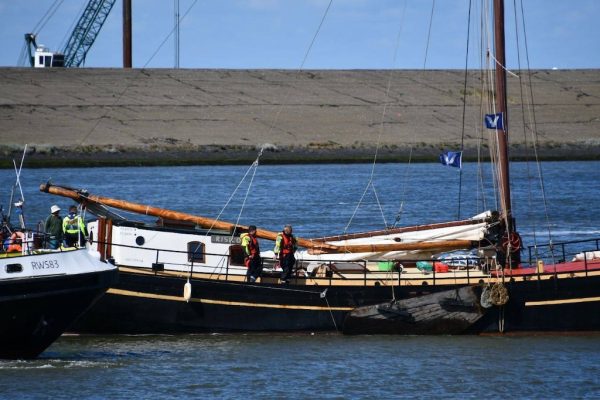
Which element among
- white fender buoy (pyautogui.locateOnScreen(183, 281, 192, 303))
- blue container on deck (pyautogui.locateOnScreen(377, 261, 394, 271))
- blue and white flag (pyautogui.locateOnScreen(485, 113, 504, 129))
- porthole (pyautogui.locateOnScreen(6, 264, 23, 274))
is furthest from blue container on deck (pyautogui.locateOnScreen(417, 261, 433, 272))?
porthole (pyautogui.locateOnScreen(6, 264, 23, 274))

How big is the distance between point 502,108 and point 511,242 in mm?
3151

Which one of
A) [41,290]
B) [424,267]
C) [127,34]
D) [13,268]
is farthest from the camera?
[127,34]

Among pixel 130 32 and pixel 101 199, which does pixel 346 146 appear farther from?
pixel 101 199

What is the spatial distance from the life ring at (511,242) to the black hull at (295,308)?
1.29m

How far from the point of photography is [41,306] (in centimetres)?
2441

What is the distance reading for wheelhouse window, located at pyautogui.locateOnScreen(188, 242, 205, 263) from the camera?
28.8 m

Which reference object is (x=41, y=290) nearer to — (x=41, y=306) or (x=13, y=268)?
(x=41, y=306)

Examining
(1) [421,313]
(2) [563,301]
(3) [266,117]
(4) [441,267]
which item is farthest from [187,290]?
(3) [266,117]

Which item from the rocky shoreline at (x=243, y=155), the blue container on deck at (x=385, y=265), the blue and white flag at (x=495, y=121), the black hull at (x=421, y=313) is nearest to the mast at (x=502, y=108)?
the blue and white flag at (x=495, y=121)

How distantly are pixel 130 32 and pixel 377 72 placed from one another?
21240mm

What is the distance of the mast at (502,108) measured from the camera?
1168 inches

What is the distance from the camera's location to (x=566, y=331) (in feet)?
91.9

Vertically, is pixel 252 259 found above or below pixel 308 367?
above

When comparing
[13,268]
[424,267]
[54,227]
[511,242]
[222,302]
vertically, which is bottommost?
[222,302]
